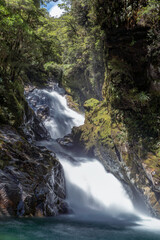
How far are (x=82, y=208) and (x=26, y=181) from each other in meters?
4.38

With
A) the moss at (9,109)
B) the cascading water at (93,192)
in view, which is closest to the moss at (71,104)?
the cascading water at (93,192)

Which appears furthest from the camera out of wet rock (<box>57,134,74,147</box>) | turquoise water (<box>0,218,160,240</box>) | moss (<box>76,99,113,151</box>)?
wet rock (<box>57,134,74,147</box>)

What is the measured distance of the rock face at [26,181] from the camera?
5.80m

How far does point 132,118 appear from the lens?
9234mm

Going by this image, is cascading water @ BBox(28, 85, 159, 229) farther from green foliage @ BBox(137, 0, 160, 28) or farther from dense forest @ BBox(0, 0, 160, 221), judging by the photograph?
green foliage @ BBox(137, 0, 160, 28)

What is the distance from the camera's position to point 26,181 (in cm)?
657

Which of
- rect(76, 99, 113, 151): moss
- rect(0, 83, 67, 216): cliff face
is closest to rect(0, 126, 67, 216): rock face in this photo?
rect(0, 83, 67, 216): cliff face

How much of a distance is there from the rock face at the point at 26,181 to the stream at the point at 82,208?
455mm

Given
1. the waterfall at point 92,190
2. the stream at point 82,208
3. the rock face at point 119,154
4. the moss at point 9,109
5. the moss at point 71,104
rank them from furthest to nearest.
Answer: the moss at point 71,104 → the waterfall at point 92,190 → the moss at point 9,109 → the rock face at point 119,154 → the stream at point 82,208

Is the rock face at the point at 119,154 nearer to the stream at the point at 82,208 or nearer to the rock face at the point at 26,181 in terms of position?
the stream at the point at 82,208

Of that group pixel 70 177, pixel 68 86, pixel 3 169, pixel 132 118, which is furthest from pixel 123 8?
pixel 68 86

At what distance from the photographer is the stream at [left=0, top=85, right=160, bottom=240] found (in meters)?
5.06

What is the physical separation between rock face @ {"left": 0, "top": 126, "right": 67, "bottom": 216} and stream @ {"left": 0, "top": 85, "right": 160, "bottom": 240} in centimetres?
46

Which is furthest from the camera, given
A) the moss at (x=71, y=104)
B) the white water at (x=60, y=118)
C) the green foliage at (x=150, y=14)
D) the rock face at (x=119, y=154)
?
the moss at (x=71, y=104)
